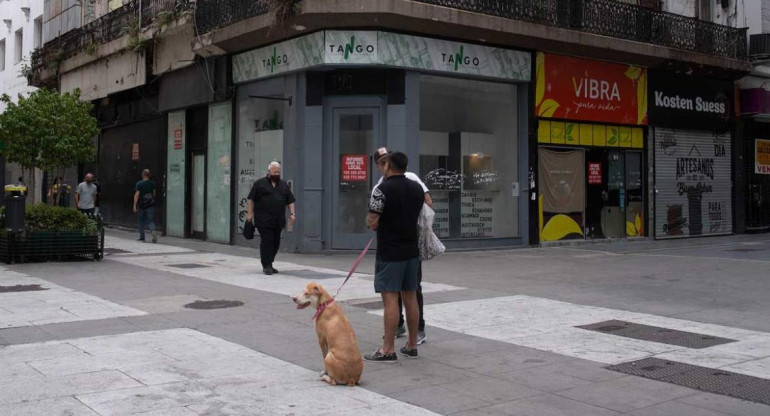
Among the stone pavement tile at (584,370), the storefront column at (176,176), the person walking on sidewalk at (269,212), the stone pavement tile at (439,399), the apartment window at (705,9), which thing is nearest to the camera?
the stone pavement tile at (439,399)

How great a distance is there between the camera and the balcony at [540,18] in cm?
1481

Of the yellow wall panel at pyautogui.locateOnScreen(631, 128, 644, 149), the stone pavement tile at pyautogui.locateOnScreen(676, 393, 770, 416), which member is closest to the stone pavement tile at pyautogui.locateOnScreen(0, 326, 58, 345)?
the stone pavement tile at pyautogui.locateOnScreen(676, 393, 770, 416)

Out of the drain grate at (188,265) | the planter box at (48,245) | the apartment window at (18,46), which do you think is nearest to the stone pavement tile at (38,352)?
the drain grate at (188,265)

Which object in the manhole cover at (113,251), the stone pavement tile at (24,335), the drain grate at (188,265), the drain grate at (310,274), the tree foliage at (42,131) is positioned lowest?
the stone pavement tile at (24,335)

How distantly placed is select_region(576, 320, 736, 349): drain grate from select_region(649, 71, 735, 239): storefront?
14180 millimetres

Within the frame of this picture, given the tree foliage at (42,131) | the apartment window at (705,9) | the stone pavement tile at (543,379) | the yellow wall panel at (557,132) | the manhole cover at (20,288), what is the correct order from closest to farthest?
the stone pavement tile at (543,379)
the manhole cover at (20,288)
the tree foliage at (42,131)
the yellow wall panel at (557,132)
the apartment window at (705,9)

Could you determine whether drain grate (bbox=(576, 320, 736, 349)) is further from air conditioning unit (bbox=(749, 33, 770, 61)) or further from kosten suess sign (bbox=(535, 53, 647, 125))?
air conditioning unit (bbox=(749, 33, 770, 61))

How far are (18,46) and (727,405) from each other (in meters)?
38.7

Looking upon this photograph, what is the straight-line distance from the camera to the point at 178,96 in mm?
21141

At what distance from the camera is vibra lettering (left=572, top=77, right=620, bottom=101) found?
742 inches

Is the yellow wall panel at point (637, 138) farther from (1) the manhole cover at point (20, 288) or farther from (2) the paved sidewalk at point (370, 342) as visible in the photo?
(1) the manhole cover at point (20, 288)

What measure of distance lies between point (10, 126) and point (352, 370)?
1503 centimetres

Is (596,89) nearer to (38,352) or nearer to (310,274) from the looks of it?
(310,274)

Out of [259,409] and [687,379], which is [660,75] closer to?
[687,379]
